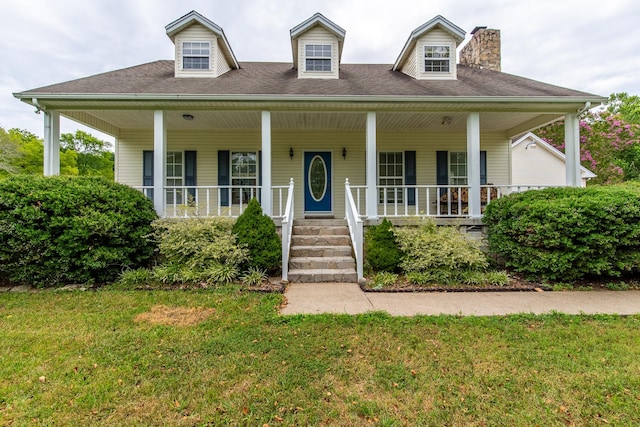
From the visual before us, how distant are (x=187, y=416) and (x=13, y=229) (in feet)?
16.2

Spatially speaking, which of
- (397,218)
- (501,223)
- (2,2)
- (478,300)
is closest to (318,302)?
(478,300)

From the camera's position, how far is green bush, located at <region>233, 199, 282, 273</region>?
17.6ft

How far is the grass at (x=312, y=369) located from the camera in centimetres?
201

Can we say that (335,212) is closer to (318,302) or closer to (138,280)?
(318,302)

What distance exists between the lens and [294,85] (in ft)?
23.9

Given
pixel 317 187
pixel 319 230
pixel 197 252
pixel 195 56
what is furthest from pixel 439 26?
pixel 197 252

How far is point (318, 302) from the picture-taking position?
4.33 m

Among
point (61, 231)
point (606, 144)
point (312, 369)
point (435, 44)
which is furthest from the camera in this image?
point (606, 144)

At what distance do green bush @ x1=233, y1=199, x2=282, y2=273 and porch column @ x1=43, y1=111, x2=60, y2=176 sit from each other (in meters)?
4.54

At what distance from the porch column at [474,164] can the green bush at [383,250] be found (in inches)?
90.9

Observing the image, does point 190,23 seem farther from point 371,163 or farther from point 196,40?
point 371,163

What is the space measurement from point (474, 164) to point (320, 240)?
4007 millimetres

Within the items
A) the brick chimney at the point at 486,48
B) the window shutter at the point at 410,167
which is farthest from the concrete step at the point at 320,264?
the brick chimney at the point at 486,48

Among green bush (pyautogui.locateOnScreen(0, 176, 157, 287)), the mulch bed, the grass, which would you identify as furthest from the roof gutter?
the grass
